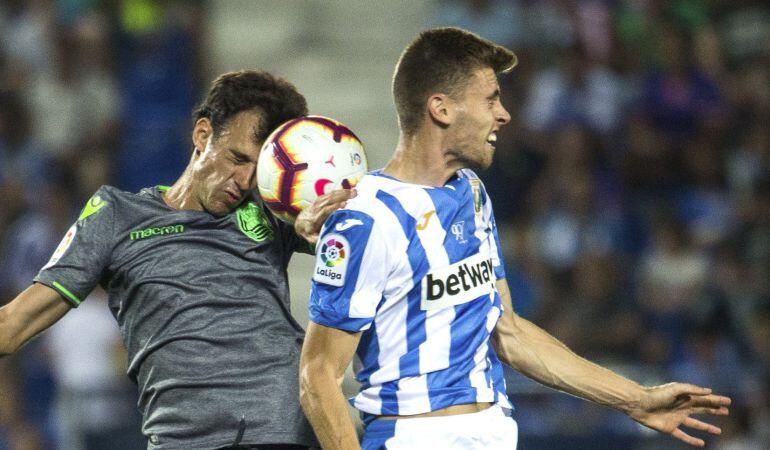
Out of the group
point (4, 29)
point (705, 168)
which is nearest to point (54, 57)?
point (4, 29)

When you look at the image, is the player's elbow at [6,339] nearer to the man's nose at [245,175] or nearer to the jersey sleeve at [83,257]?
the jersey sleeve at [83,257]

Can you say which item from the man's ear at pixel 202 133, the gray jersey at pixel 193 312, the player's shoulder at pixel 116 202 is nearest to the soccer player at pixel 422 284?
the gray jersey at pixel 193 312

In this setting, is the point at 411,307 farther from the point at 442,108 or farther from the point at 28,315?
the point at 28,315

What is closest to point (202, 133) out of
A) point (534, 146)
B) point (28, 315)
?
point (28, 315)

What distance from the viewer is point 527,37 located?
8.99 metres

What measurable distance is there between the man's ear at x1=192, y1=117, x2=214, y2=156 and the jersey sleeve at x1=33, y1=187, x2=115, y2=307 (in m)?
0.34

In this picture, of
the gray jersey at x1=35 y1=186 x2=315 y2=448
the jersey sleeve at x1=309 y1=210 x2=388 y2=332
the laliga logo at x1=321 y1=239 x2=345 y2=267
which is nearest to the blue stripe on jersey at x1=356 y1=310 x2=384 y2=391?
the jersey sleeve at x1=309 y1=210 x2=388 y2=332

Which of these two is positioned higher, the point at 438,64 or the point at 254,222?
the point at 438,64

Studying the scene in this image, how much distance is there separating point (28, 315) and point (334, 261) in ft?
3.26

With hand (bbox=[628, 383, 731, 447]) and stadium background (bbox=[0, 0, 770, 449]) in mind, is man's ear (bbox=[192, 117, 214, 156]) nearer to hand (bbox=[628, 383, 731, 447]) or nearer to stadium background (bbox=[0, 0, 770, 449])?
hand (bbox=[628, 383, 731, 447])

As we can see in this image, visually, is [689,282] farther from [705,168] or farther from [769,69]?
[769,69]

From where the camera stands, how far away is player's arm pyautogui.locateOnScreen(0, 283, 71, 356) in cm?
382

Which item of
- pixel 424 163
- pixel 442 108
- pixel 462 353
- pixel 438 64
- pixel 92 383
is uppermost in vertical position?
pixel 438 64

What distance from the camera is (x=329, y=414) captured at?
346 centimetres
